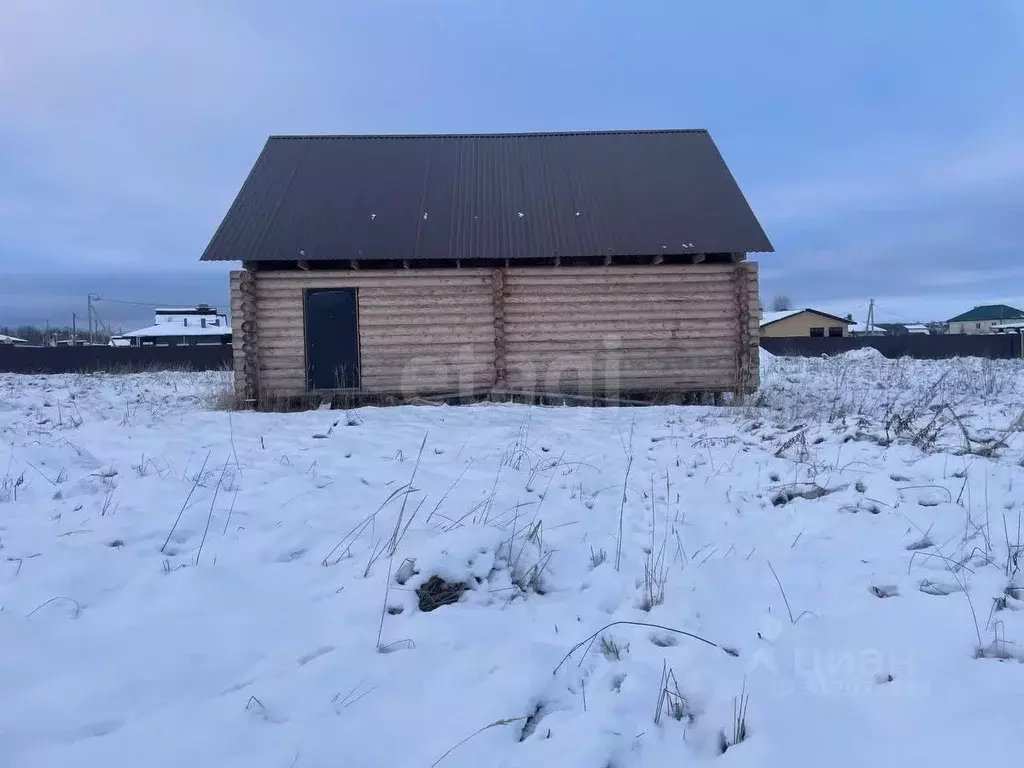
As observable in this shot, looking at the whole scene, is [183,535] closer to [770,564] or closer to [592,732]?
[592,732]

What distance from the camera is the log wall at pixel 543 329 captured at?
11.9 m

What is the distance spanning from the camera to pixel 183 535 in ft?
13.3

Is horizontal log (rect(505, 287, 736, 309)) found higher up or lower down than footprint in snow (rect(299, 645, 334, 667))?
higher up

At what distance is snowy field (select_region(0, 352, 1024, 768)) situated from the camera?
7.55 feet

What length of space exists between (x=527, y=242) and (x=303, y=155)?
6609 mm

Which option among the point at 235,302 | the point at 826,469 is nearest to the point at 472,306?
the point at 235,302

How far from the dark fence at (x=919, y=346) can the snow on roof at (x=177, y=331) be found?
44600 mm

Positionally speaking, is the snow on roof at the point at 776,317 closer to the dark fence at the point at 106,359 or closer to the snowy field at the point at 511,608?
the dark fence at the point at 106,359

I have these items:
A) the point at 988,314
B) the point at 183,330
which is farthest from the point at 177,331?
the point at 988,314

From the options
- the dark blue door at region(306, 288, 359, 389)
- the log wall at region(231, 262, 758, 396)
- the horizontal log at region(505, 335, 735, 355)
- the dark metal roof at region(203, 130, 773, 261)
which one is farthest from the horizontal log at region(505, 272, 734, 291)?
the dark blue door at region(306, 288, 359, 389)

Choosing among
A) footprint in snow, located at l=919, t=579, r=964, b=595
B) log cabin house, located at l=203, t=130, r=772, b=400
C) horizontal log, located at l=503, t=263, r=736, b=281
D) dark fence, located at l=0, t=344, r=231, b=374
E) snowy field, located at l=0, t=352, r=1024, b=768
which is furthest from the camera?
dark fence, located at l=0, t=344, r=231, b=374

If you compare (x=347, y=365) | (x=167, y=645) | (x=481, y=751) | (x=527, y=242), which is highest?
(x=527, y=242)

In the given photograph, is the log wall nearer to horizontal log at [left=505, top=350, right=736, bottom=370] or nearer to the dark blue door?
horizontal log at [left=505, top=350, right=736, bottom=370]

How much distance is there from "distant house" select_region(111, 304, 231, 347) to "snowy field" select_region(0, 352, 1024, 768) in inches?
1831
